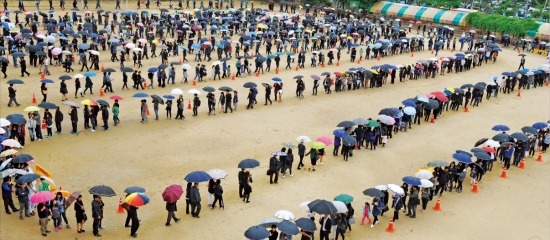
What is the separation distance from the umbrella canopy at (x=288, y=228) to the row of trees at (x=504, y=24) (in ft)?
154

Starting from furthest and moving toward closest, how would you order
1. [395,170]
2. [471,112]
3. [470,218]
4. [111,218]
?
[471,112] < [395,170] < [470,218] < [111,218]

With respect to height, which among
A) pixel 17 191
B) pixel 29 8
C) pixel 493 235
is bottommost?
pixel 493 235

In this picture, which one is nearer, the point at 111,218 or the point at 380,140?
the point at 111,218

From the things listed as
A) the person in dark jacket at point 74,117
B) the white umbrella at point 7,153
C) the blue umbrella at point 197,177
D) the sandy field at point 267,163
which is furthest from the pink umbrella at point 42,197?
the person in dark jacket at point 74,117

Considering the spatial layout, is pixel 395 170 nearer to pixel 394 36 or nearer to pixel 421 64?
pixel 421 64

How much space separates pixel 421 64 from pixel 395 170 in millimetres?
17305

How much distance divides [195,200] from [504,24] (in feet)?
153

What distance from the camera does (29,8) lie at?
171 ft

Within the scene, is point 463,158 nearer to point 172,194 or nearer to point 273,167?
point 273,167

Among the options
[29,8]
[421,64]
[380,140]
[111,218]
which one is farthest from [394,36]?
[111,218]

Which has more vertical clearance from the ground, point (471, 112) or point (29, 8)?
point (29, 8)

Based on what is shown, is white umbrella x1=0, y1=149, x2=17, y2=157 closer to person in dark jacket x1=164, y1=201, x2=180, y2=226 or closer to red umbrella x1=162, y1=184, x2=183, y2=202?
person in dark jacket x1=164, y1=201, x2=180, y2=226

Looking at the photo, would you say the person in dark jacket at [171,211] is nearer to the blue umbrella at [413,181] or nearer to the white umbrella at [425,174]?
the blue umbrella at [413,181]

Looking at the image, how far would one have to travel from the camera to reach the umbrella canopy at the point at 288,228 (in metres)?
13.1
